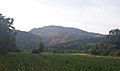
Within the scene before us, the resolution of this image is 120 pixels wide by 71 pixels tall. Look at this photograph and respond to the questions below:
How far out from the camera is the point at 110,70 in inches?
1725

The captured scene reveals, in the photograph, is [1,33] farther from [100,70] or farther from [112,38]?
[112,38]

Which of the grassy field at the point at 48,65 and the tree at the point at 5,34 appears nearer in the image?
the grassy field at the point at 48,65

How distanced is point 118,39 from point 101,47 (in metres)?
26.1

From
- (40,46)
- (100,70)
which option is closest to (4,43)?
(100,70)

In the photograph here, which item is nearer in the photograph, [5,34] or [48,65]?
[48,65]

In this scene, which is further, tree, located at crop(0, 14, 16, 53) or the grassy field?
tree, located at crop(0, 14, 16, 53)

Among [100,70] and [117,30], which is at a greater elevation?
[117,30]

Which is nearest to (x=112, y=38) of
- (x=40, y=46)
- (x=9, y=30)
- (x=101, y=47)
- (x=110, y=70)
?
(x=101, y=47)

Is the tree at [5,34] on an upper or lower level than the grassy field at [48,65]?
upper

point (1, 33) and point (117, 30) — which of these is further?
point (117, 30)

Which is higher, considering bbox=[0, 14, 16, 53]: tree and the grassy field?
bbox=[0, 14, 16, 53]: tree

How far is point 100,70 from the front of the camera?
4275 cm

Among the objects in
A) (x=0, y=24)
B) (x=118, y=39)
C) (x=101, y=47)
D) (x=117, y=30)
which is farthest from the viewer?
(x=117, y=30)

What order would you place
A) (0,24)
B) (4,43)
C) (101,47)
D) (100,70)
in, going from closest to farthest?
(100,70), (4,43), (0,24), (101,47)
